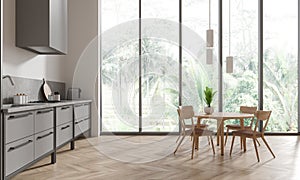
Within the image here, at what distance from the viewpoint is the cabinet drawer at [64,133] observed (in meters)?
5.27

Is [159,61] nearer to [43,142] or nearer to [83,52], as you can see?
[83,52]

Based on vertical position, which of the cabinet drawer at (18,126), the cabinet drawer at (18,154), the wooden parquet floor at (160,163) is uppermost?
the cabinet drawer at (18,126)

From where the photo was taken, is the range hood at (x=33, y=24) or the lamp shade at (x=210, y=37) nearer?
the range hood at (x=33, y=24)

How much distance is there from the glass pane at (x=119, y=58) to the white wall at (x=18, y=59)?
1.46m

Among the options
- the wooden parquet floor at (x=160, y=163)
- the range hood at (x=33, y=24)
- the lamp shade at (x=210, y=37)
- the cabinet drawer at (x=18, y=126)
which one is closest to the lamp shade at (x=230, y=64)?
the lamp shade at (x=210, y=37)

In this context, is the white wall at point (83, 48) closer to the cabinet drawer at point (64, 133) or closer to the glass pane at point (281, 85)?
the cabinet drawer at point (64, 133)

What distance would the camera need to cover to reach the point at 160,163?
16.8ft

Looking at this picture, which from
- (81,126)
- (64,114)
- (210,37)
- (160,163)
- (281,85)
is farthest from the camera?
(281,85)

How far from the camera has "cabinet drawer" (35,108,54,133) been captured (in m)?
4.37

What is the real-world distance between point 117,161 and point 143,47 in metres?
3.66

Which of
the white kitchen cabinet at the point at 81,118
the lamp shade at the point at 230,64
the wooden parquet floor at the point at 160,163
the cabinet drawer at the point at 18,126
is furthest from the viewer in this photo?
the lamp shade at the point at 230,64

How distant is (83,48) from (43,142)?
12.3 ft

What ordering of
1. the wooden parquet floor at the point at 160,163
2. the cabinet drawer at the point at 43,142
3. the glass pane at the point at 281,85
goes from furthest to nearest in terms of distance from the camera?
the glass pane at the point at 281,85, the wooden parquet floor at the point at 160,163, the cabinet drawer at the point at 43,142

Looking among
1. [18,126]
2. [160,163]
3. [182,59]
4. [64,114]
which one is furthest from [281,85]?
[18,126]
